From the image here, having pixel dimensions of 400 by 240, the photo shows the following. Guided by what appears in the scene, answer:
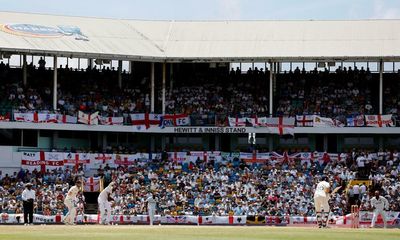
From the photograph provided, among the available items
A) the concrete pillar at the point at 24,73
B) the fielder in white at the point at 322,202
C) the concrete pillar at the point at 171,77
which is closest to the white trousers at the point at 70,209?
the fielder in white at the point at 322,202

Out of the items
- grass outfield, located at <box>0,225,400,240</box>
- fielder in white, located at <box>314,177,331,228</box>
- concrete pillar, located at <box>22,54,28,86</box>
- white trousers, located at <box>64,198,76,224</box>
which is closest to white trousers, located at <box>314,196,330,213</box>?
fielder in white, located at <box>314,177,331,228</box>

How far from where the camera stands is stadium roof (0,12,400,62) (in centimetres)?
5825

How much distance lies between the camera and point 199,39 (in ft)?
205

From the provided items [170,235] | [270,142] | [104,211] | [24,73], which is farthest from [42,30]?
[170,235]

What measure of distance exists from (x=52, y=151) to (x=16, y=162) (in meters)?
1.99

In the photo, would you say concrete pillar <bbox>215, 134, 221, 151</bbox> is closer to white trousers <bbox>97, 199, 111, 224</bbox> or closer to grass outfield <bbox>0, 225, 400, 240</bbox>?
white trousers <bbox>97, 199, 111, 224</bbox>

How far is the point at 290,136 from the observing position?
61688mm

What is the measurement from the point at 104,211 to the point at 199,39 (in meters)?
25.8

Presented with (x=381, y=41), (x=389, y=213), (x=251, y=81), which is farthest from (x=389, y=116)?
(x=389, y=213)

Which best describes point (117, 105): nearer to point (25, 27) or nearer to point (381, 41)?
point (25, 27)

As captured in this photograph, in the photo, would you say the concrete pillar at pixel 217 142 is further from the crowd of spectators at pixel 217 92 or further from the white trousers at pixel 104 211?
the white trousers at pixel 104 211

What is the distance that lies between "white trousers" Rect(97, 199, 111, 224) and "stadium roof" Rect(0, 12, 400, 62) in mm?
19123

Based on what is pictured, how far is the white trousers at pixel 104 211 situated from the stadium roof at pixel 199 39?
19.1 meters

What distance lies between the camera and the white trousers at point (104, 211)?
124ft
